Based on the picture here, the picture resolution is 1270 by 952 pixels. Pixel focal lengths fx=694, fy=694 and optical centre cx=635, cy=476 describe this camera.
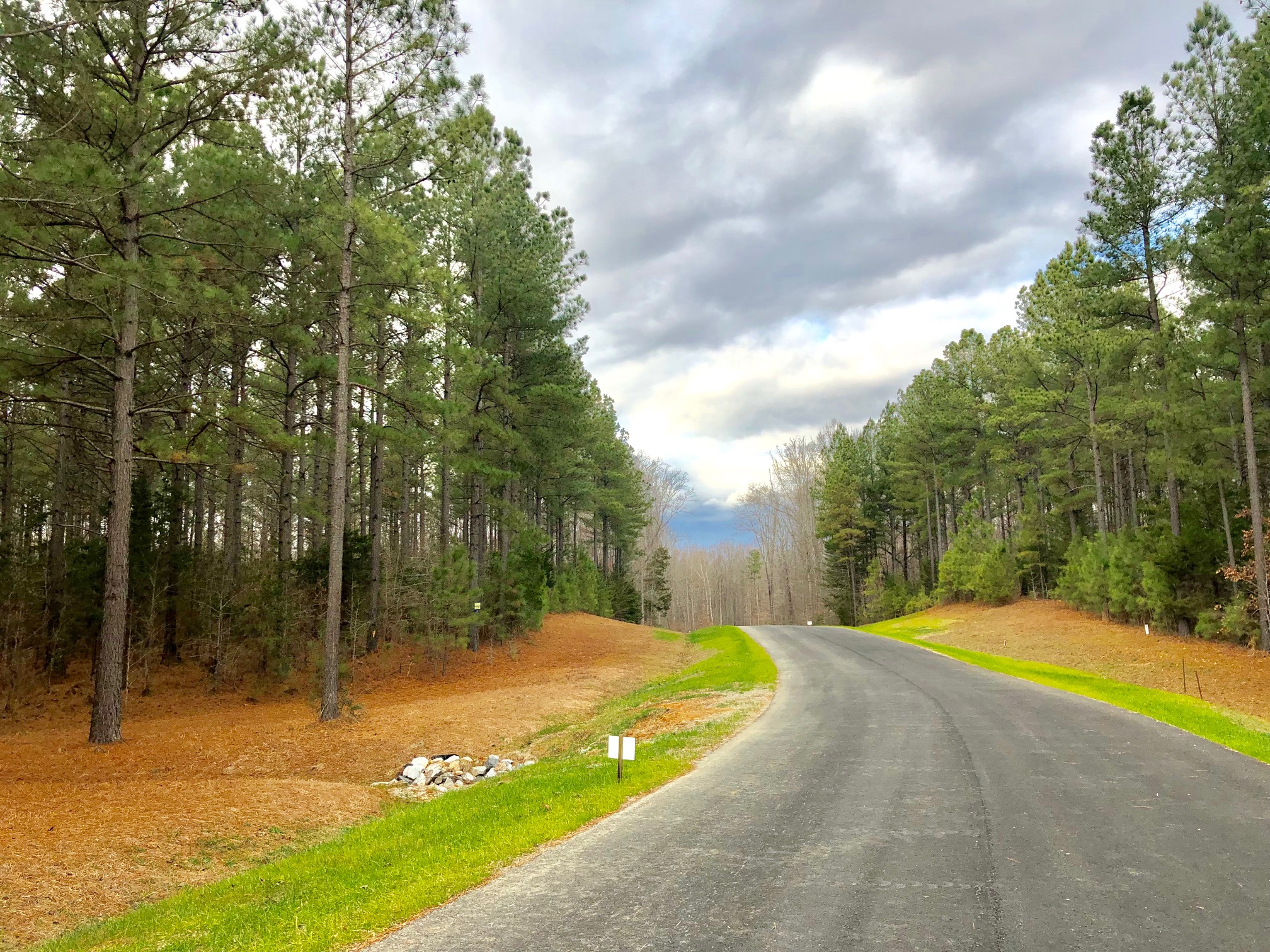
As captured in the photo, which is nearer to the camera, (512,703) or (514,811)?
(514,811)

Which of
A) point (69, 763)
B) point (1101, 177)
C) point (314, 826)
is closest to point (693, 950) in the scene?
point (314, 826)

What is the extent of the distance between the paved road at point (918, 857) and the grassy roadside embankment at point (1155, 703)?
572 millimetres

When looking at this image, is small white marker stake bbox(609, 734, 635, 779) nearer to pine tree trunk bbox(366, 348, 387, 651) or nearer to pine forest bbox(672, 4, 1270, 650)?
pine tree trunk bbox(366, 348, 387, 651)

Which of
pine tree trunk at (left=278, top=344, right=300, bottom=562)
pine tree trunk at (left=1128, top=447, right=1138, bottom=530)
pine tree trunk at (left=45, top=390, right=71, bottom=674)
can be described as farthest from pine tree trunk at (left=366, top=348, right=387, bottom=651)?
pine tree trunk at (left=1128, top=447, right=1138, bottom=530)

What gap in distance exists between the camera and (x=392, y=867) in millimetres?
6227

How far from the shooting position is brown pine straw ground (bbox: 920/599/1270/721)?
54.8ft

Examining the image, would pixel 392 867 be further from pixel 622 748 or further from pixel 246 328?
pixel 246 328

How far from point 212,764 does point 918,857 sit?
1144 cm

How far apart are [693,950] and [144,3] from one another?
1520 centimetres

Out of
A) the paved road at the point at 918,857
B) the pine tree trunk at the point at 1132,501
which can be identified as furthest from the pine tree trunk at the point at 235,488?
Answer: the pine tree trunk at the point at 1132,501

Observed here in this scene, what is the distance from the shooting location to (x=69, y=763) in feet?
36.1

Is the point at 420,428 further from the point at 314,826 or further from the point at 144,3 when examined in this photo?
the point at 314,826

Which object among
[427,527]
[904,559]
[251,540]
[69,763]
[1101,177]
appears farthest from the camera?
[427,527]

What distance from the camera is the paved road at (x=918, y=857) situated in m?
4.47
